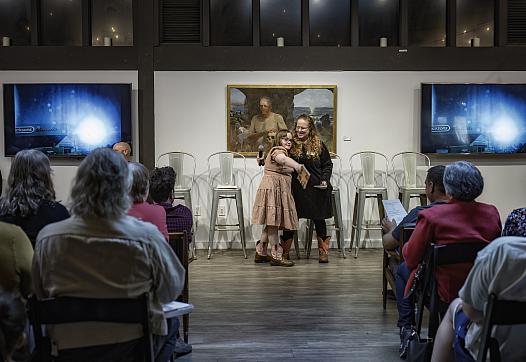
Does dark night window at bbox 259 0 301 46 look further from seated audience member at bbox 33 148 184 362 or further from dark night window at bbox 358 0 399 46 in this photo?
seated audience member at bbox 33 148 184 362

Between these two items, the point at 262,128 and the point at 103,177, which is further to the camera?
the point at 262,128

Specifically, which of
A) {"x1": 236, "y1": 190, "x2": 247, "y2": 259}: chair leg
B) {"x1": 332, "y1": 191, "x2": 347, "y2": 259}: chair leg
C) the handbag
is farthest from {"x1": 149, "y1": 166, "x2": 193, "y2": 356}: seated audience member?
{"x1": 332, "y1": 191, "x2": 347, "y2": 259}: chair leg

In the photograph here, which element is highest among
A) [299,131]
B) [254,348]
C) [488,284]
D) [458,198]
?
[299,131]

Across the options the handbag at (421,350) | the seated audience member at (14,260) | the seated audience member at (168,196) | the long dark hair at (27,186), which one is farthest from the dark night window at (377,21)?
the seated audience member at (14,260)

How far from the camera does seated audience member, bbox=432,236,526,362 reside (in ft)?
7.81

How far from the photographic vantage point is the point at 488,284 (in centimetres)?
243

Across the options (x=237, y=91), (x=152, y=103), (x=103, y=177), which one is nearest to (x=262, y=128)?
(x=237, y=91)

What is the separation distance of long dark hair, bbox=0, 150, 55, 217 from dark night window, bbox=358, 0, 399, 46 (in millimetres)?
5709

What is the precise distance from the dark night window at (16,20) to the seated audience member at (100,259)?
245 inches

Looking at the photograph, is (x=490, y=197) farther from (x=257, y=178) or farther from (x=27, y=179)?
(x=27, y=179)

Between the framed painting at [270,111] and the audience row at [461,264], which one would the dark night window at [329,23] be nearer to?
the framed painting at [270,111]

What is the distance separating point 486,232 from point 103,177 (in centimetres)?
194

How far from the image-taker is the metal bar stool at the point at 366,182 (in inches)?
286

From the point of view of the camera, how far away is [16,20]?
8.04m
